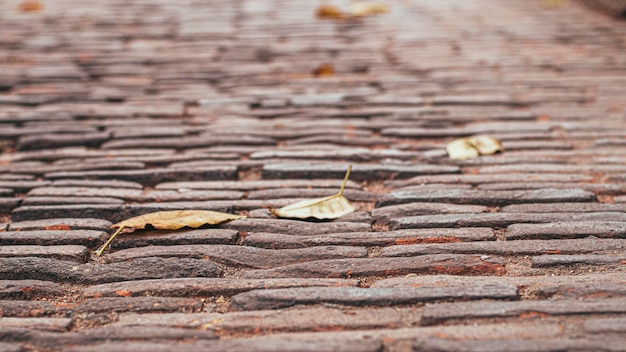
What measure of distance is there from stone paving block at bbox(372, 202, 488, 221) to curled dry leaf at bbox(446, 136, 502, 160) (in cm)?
52

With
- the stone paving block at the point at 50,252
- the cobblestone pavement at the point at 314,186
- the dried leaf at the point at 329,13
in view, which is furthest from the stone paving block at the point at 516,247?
the dried leaf at the point at 329,13

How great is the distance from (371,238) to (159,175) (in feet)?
3.43

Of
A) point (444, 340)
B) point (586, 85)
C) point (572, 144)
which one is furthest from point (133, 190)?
point (586, 85)

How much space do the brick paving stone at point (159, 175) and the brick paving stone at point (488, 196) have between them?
0.70 metres

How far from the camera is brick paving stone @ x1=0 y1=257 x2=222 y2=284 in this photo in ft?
6.59

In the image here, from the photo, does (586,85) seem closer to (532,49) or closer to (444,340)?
(532,49)

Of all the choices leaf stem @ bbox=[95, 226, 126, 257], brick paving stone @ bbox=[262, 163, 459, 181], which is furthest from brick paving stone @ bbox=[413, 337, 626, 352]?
brick paving stone @ bbox=[262, 163, 459, 181]

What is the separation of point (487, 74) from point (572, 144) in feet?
3.85

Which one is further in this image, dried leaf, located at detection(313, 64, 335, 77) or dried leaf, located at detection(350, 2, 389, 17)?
dried leaf, located at detection(350, 2, 389, 17)

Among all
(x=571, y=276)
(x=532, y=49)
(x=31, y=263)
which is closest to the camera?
(x=571, y=276)

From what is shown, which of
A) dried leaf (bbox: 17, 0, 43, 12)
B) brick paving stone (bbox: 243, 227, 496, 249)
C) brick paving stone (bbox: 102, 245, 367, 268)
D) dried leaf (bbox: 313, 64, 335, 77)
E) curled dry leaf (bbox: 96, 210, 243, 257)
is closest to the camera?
brick paving stone (bbox: 102, 245, 367, 268)

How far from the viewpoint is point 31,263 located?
207cm

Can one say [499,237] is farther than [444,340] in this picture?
Yes

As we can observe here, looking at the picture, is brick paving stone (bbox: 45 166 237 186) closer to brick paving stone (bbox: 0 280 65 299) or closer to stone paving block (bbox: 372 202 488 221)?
stone paving block (bbox: 372 202 488 221)
